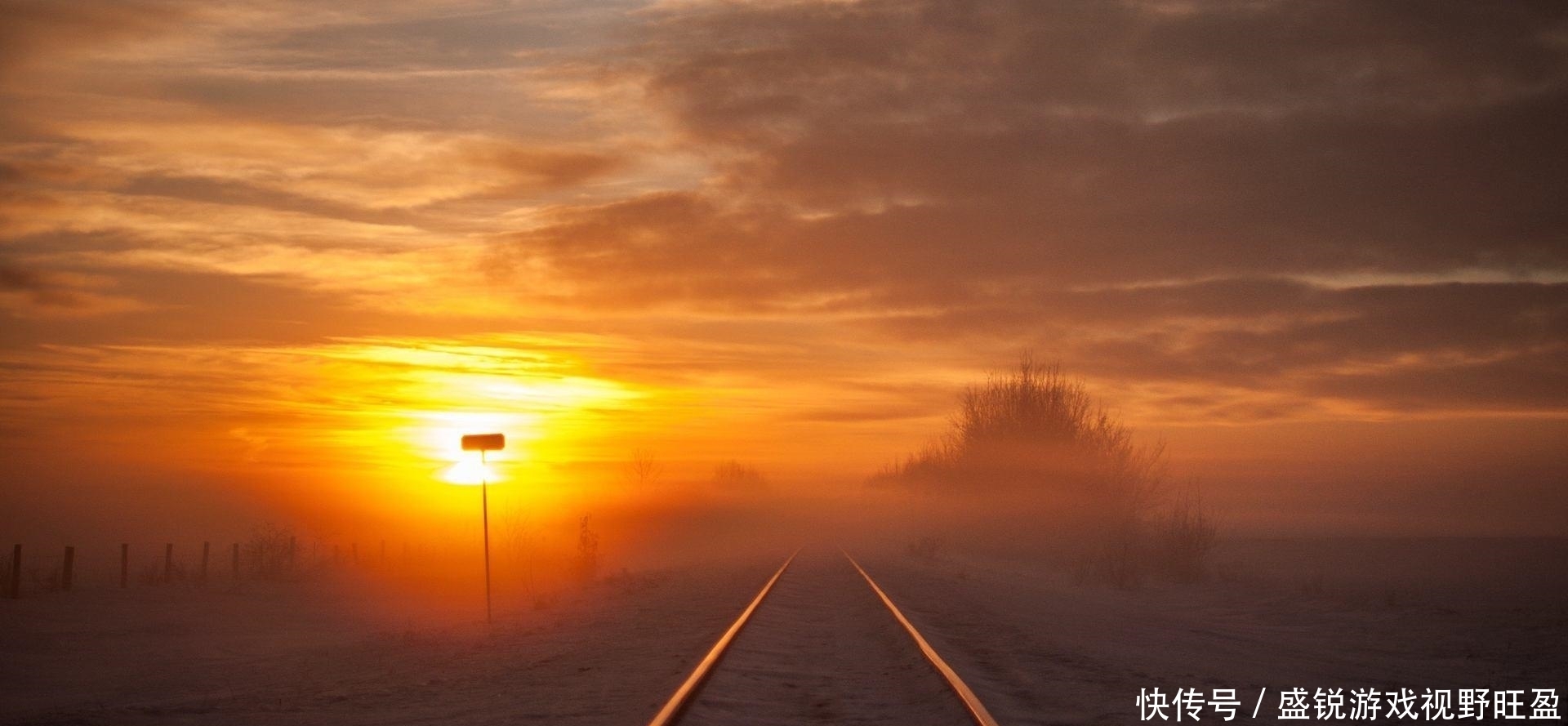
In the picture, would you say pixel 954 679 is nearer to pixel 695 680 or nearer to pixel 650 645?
pixel 695 680

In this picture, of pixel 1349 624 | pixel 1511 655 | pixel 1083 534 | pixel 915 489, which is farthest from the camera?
pixel 915 489

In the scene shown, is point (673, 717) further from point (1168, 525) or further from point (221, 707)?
point (1168, 525)

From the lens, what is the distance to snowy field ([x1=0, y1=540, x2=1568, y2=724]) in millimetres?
10258

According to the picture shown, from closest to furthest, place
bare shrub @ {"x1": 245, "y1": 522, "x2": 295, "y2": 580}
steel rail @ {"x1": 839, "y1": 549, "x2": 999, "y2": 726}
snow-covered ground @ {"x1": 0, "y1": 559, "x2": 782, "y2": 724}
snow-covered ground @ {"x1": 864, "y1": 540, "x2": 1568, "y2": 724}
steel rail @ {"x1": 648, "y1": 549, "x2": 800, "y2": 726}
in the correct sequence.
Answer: steel rail @ {"x1": 839, "y1": 549, "x2": 999, "y2": 726} < steel rail @ {"x1": 648, "y1": 549, "x2": 800, "y2": 726} < snow-covered ground @ {"x1": 0, "y1": 559, "x2": 782, "y2": 724} < snow-covered ground @ {"x1": 864, "y1": 540, "x2": 1568, "y2": 724} < bare shrub @ {"x1": 245, "y1": 522, "x2": 295, "y2": 580}

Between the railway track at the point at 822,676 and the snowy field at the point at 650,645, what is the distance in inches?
12.0

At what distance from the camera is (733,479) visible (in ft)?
550

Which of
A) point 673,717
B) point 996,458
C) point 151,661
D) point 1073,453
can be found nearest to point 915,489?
point 996,458

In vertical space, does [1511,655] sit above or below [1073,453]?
below

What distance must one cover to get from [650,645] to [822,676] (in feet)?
→ 12.5

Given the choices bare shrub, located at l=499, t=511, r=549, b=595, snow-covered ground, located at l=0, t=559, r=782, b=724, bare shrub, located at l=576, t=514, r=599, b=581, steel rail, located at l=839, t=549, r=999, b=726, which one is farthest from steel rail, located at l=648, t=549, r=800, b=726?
bare shrub, located at l=576, t=514, r=599, b=581

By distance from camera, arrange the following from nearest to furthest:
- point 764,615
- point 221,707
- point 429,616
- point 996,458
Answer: point 221,707 < point 764,615 < point 429,616 < point 996,458

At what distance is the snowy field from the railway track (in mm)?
304

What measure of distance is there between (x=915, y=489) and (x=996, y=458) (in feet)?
167

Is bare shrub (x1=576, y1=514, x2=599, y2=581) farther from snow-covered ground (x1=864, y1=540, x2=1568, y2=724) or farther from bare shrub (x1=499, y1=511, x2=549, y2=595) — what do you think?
snow-covered ground (x1=864, y1=540, x2=1568, y2=724)
